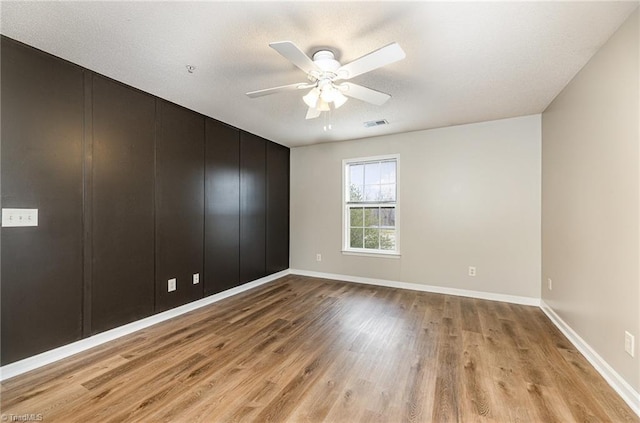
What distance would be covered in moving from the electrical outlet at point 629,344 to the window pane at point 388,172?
3.05 metres

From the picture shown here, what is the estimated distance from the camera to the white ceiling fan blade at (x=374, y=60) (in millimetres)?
1607

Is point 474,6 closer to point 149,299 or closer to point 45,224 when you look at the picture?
point 45,224

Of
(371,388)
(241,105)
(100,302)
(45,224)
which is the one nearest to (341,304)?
(371,388)

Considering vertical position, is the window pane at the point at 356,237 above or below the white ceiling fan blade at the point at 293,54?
below

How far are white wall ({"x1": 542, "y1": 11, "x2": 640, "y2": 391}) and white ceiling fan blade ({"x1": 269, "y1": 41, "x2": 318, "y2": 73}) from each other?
2006 mm

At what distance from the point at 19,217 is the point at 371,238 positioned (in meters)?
4.07

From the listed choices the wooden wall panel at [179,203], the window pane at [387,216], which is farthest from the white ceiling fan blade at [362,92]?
the window pane at [387,216]

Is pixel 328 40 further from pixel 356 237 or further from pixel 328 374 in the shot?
pixel 356 237

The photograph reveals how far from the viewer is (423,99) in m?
2.99

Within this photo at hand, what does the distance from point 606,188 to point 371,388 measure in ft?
7.21

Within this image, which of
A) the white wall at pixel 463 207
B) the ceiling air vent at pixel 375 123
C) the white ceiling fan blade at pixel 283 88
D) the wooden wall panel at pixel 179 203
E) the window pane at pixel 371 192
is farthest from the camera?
the window pane at pixel 371 192

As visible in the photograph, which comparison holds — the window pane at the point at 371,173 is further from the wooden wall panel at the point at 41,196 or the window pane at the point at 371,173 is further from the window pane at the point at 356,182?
the wooden wall panel at the point at 41,196

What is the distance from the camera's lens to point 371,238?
4.63 meters

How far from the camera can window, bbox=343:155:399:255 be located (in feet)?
14.5
